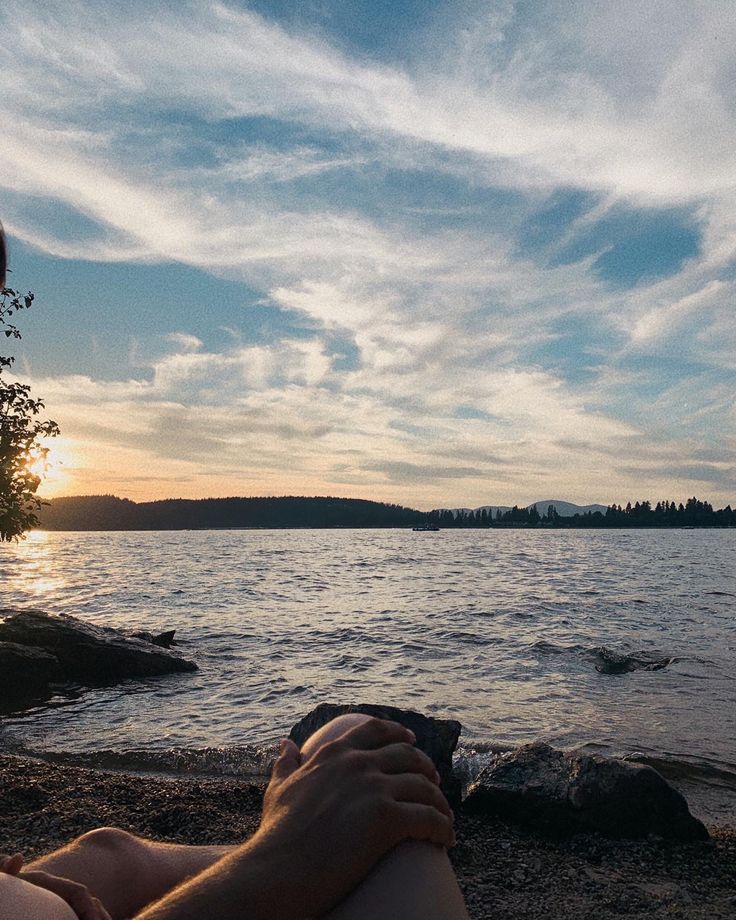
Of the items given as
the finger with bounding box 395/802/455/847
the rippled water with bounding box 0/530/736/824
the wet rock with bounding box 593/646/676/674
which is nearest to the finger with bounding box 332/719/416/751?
the finger with bounding box 395/802/455/847

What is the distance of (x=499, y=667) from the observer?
14.4 m

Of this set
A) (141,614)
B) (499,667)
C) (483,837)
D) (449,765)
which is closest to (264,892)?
(483,837)

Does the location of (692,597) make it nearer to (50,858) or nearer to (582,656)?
(582,656)

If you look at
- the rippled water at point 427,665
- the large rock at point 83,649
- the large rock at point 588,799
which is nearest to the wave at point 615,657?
the rippled water at point 427,665

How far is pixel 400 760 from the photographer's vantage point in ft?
4.25

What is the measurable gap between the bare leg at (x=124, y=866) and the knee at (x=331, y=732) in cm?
54

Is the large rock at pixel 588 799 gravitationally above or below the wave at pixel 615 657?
above

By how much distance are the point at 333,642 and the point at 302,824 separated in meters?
16.8

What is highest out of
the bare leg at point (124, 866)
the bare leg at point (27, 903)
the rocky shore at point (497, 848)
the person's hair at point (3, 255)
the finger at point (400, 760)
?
the person's hair at point (3, 255)

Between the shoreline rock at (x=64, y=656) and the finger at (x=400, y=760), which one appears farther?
the shoreline rock at (x=64, y=656)

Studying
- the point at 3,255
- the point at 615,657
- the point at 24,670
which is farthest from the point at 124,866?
the point at 615,657

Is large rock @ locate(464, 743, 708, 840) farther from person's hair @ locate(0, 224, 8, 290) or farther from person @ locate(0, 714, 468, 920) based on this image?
person's hair @ locate(0, 224, 8, 290)

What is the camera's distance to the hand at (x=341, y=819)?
1133 millimetres

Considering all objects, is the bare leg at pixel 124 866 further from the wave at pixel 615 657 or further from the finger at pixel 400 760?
the wave at pixel 615 657
